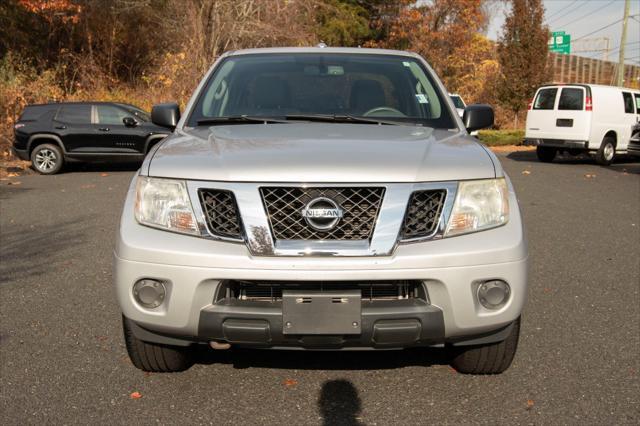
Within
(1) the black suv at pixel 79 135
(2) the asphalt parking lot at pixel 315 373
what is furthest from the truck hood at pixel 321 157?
(1) the black suv at pixel 79 135

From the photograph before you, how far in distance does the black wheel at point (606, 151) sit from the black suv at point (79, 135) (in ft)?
35.9

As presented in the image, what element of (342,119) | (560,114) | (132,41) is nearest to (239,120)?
(342,119)

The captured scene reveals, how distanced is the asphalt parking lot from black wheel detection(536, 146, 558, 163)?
12.8 m

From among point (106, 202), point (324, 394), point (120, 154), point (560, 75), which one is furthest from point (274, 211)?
point (560, 75)

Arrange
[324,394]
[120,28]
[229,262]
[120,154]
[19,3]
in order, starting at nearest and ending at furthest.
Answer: [229,262] → [324,394] → [120,154] → [19,3] → [120,28]

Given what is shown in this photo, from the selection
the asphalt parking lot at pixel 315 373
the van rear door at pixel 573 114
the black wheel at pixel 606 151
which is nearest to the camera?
the asphalt parking lot at pixel 315 373

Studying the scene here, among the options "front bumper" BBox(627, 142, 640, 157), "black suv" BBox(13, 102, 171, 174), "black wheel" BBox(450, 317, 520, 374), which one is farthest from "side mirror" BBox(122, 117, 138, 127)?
"black wheel" BBox(450, 317, 520, 374)

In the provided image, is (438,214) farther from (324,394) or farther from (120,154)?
(120,154)

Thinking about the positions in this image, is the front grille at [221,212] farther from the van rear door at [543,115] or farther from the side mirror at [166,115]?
the van rear door at [543,115]

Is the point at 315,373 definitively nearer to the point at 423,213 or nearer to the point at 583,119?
the point at 423,213

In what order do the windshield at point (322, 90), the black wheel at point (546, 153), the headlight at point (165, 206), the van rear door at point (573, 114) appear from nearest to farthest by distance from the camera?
1. the headlight at point (165, 206)
2. the windshield at point (322, 90)
3. the van rear door at point (573, 114)
4. the black wheel at point (546, 153)

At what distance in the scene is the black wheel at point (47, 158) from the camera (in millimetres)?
15016

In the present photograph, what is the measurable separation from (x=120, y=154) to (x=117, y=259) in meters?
12.7

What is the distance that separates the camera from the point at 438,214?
2.96 meters
